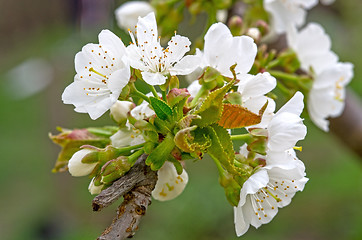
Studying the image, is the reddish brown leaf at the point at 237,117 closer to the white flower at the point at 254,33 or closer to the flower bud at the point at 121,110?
the flower bud at the point at 121,110

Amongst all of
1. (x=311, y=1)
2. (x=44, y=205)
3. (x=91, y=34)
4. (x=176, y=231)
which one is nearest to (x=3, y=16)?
(x=91, y=34)

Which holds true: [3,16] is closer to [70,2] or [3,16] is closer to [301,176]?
[70,2]

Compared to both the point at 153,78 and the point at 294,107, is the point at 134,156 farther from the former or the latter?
the point at 294,107

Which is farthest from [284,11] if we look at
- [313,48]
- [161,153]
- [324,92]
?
[161,153]

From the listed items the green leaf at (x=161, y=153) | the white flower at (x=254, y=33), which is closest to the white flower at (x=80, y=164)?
the green leaf at (x=161, y=153)

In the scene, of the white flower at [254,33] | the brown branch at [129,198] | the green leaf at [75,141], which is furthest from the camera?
the white flower at [254,33]

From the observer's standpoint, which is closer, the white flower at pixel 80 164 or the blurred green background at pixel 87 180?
the white flower at pixel 80 164
